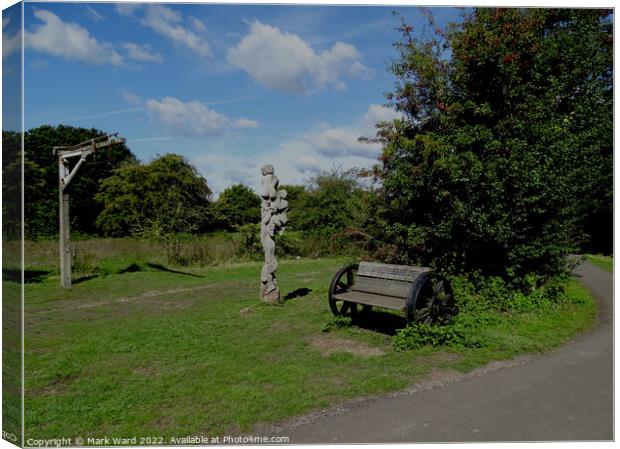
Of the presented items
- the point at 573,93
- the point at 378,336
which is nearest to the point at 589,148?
the point at 573,93

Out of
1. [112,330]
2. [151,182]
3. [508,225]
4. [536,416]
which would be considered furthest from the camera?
[151,182]

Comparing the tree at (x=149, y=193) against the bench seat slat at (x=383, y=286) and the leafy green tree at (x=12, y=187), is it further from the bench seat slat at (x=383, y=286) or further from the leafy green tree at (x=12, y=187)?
the leafy green tree at (x=12, y=187)

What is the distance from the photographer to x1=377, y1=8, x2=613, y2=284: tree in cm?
730

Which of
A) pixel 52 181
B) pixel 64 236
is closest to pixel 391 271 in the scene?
pixel 64 236

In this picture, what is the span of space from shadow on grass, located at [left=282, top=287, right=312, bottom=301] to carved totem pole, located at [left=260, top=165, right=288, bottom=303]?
2.66 feet

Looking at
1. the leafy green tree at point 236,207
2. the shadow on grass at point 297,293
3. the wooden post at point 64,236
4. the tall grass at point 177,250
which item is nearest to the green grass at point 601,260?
the shadow on grass at point 297,293

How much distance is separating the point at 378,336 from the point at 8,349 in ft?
14.7

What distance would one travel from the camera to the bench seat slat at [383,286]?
252 inches

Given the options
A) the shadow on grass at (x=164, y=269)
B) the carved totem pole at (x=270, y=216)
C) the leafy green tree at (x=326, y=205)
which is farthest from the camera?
the leafy green tree at (x=326, y=205)

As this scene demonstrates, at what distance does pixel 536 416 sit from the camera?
3.88m

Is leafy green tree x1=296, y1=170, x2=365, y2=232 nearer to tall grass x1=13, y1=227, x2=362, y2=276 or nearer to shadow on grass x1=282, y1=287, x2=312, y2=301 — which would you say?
tall grass x1=13, y1=227, x2=362, y2=276

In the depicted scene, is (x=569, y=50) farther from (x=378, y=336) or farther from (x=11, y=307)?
(x=11, y=307)

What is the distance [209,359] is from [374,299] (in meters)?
2.43

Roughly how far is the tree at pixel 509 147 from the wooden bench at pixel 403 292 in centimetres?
169
